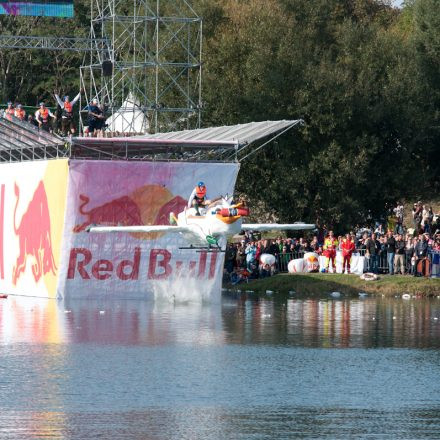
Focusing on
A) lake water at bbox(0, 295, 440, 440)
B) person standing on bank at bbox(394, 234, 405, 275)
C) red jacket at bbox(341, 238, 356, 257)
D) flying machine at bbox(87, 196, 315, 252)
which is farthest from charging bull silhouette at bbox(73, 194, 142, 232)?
person standing on bank at bbox(394, 234, 405, 275)

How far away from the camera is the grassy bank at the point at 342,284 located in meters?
44.6

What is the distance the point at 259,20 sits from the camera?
5809cm

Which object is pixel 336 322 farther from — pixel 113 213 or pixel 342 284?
pixel 342 284

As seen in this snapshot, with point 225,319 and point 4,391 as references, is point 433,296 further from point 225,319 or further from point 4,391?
point 4,391

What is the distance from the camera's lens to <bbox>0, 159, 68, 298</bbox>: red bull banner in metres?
41.7

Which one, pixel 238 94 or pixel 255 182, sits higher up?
pixel 238 94

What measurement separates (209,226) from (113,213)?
14.9 feet

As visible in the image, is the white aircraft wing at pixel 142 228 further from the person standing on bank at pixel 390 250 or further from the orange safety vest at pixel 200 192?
the person standing on bank at pixel 390 250

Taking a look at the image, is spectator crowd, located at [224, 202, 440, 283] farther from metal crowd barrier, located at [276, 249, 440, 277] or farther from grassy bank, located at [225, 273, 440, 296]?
grassy bank, located at [225, 273, 440, 296]

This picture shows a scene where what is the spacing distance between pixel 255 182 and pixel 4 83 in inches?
1474

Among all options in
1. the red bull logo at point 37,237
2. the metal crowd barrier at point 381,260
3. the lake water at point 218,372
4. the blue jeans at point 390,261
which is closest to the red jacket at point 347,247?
the metal crowd barrier at point 381,260

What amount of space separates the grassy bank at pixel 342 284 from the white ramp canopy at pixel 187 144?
18.2 ft

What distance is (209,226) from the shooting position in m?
38.3

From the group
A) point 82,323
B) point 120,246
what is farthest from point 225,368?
point 120,246
